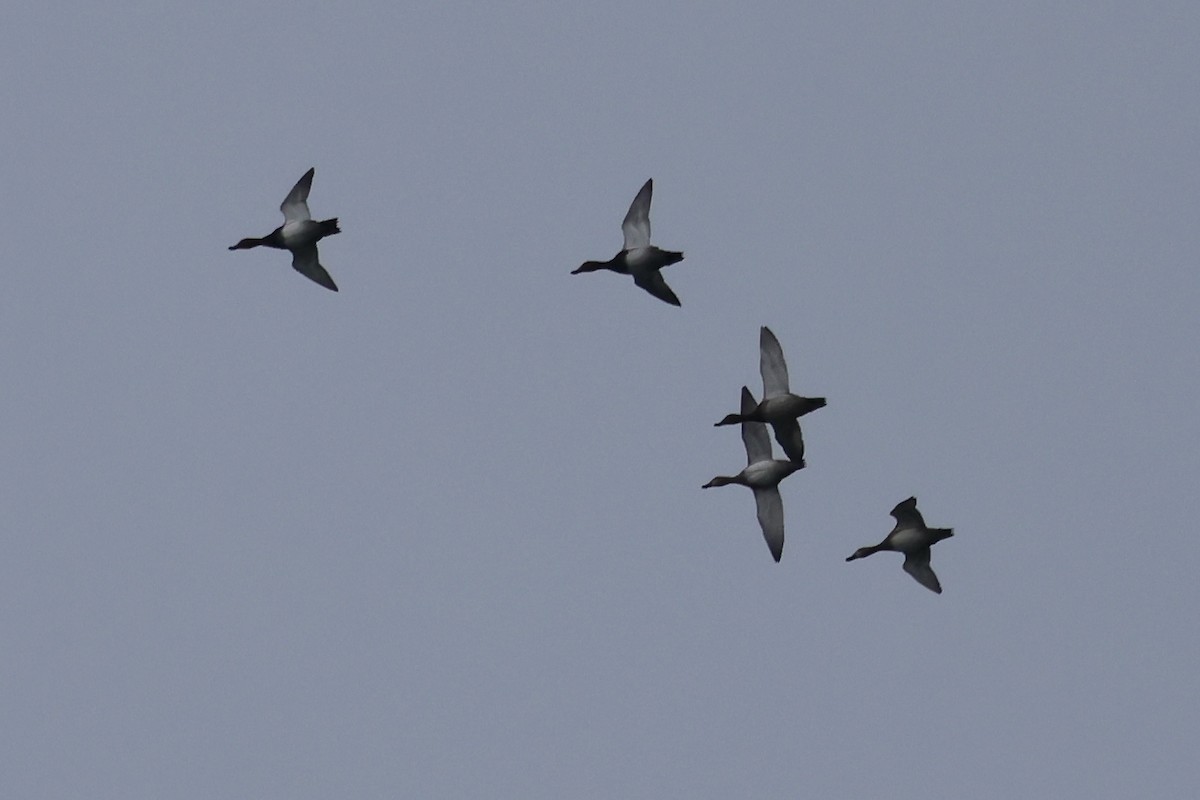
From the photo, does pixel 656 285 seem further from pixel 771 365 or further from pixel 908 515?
pixel 908 515

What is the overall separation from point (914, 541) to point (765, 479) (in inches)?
189

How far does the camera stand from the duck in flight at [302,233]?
54438mm

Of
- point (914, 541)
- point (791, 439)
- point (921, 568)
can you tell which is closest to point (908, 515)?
point (914, 541)

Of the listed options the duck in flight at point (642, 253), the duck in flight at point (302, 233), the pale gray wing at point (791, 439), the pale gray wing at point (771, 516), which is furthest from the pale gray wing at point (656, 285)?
the duck in flight at point (302, 233)

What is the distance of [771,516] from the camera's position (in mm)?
53875

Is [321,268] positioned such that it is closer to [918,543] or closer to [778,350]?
[778,350]

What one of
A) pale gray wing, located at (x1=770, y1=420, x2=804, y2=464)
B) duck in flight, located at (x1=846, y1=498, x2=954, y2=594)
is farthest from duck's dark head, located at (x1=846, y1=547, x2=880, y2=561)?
pale gray wing, located at (x1=770, y1=420, x2=804, y2=464)

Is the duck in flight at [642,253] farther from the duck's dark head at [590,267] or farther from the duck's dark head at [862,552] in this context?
the duck's dark head at [862,552]

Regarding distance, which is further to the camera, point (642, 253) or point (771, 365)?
point (642, 253)

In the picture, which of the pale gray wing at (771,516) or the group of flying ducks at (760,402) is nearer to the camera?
the group of flying ducks at (760,402)

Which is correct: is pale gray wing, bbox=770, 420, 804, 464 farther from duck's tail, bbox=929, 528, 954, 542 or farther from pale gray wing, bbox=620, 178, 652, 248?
pale gray wing, bbox=620, 178, 652, 248

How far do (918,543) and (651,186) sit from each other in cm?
1282

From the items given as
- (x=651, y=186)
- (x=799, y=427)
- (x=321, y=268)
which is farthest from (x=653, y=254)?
(x=321, y=268)

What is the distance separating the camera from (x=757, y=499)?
5406 cm
